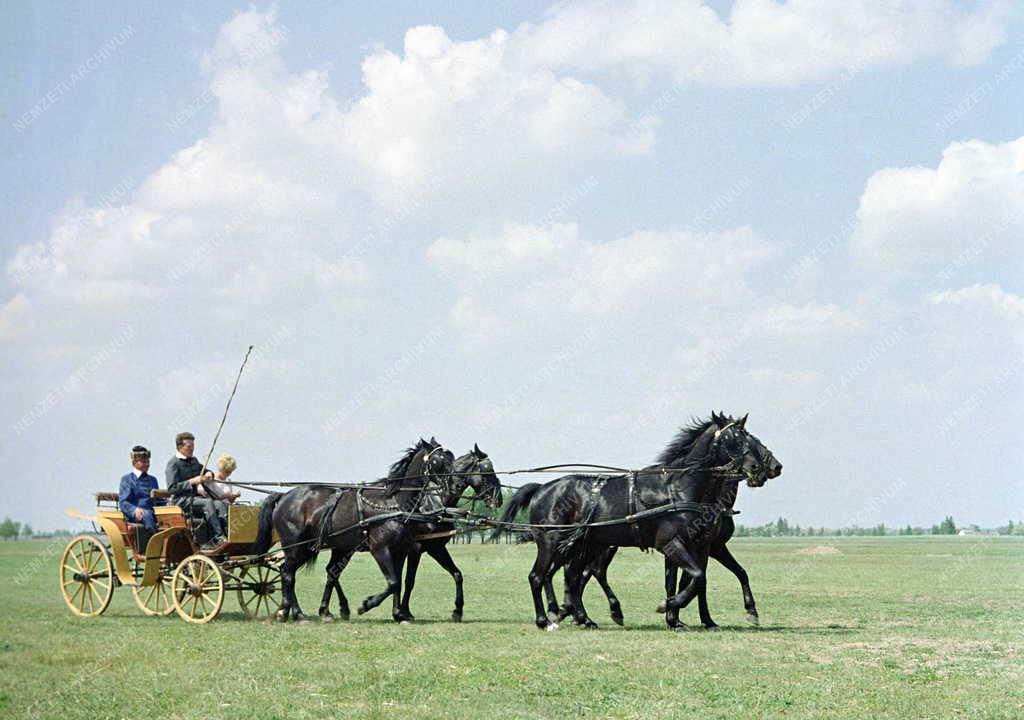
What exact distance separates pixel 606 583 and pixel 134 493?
7545mm

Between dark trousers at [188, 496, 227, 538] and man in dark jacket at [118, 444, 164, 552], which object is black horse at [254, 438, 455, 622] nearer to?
dark trousers at [188, 496, 227, 538]

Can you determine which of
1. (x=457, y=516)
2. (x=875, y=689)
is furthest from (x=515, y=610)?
(x=875, y=689)

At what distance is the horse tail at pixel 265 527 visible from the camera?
19.3 m

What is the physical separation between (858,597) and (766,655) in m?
12.2

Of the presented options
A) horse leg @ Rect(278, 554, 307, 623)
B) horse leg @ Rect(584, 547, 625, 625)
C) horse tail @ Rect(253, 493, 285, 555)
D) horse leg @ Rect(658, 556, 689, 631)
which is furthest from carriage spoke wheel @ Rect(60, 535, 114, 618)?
horse leg @ Rect(658, 556, 689, 631)

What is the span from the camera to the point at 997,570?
4103 centimetres

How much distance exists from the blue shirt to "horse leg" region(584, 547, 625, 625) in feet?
23.4

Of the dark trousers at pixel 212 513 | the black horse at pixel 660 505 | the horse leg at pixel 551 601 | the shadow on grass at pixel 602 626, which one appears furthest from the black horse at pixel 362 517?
the horse leg at pixel 551 601

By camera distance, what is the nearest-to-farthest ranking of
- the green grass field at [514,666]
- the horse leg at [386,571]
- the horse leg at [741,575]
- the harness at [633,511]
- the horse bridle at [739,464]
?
the green grass field at [514,666] → the horse bridle at [739,464] → the harness at [633,511] → the horse leg at [741,575] → the horse leg at [386,571]

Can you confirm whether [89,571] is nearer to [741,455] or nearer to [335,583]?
[335,583]

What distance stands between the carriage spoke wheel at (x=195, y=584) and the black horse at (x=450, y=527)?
188 cm

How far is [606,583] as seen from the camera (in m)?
18.8

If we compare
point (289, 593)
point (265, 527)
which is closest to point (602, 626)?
point (289, 593)

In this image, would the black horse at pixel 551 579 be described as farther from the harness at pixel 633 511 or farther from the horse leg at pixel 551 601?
the harness at pixel 633 511
